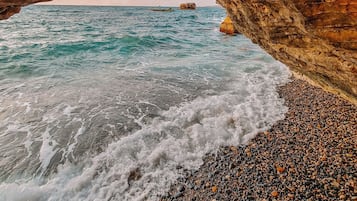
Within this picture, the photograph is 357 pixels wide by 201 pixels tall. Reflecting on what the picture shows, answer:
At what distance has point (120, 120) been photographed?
262 inches

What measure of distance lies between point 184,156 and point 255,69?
29.4 feet

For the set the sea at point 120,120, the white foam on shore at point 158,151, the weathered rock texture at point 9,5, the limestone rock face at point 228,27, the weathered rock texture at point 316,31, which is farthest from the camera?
the limestone rock face at point 228,27

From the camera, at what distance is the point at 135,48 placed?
18.4 meters

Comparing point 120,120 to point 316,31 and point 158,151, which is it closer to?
point 158,151

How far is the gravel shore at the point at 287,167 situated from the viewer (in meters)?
3.62

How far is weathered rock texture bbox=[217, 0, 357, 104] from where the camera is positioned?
237 centimetres

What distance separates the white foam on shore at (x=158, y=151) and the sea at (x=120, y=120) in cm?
2

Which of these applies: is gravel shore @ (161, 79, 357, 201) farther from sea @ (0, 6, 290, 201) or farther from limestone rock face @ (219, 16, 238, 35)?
limestone rock face @ (219, 16, 238, 35)

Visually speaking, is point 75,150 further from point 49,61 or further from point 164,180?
point 49,61

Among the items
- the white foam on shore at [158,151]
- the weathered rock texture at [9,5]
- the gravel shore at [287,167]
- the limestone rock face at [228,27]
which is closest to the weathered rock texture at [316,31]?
the gravel shore at [287,167]

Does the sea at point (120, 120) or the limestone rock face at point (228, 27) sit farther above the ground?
the limestone rock face at point (228, 27)

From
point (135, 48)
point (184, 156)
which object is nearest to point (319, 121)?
point (184, 156)

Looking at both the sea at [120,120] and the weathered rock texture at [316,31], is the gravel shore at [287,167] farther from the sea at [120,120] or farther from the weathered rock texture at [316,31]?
the weathered rock texture at [316,31]

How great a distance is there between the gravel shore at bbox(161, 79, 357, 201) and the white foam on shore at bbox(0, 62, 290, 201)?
0.36m
